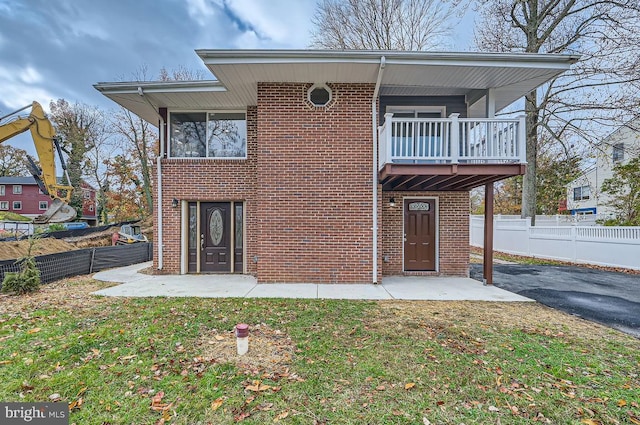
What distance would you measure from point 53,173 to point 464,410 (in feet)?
45.4

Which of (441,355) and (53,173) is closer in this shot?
(441,355)

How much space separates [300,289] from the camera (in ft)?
21.1

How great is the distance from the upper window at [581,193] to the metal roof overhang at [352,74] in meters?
24.5

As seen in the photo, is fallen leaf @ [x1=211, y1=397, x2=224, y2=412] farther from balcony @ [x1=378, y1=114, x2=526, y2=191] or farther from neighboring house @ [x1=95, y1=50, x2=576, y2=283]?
balcony @ [x1=378, y1=114, x2=526, y2=191]

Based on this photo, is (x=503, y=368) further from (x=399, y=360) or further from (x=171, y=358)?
(x=171, y=358)

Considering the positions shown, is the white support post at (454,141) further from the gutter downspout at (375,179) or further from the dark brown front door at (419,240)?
the dark brown front door at (419,240)

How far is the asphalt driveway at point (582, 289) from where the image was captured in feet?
16.4

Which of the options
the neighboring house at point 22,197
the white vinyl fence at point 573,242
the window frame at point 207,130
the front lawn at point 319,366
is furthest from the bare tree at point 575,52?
the neighboring house at point 22,197

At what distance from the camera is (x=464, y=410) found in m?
2.47

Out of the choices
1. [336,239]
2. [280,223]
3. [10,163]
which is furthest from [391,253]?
[10,163]

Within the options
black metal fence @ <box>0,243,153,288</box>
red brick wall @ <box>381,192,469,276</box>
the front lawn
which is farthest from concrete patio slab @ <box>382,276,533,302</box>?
black metal fence @ <box>0,243,153,288</box>

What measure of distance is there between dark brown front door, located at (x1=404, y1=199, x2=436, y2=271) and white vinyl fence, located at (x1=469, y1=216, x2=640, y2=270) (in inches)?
257

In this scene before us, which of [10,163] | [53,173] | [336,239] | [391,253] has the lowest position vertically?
[391,253]

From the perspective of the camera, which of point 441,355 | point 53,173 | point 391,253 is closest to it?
point 441,355
